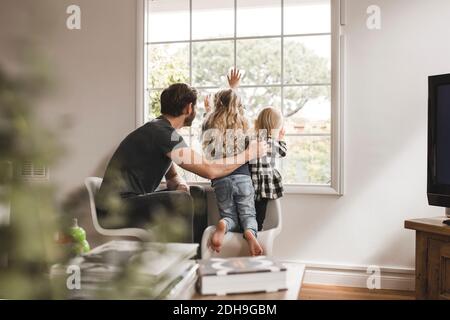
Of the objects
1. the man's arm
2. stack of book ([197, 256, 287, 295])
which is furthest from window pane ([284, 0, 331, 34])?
stack of book ([197, 256, 287, 295])

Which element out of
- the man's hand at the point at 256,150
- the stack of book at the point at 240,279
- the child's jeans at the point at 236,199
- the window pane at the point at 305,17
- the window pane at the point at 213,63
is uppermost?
the window pane at the point at 305,17

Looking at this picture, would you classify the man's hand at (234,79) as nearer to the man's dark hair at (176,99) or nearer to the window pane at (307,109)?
the window pane at (307,109)

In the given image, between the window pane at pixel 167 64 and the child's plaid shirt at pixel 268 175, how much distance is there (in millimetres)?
1013

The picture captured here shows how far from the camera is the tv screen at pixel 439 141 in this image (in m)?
2.44

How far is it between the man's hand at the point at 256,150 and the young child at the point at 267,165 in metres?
0.10

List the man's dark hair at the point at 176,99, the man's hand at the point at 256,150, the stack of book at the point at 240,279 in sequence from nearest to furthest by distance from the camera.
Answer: the stack of book at the point at 240,279 → the man's dark hair at the point at 176,99 → the man's hand at the point at 256,150

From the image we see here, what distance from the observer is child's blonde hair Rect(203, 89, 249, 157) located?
2.72 metres

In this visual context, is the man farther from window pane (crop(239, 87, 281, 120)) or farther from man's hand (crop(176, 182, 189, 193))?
window pane (crop(239, 87, 281, 120))

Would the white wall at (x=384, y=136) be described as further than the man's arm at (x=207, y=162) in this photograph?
Yes

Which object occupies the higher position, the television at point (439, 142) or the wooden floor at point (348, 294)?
the television at point (439, 142)

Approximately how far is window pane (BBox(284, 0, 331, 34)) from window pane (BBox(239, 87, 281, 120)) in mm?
460

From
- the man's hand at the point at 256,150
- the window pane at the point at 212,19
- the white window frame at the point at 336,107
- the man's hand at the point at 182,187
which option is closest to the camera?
the man's hand at the point at 256,150

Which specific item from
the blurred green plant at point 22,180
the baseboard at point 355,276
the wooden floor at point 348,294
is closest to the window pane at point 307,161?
the baseboard at point 355,276

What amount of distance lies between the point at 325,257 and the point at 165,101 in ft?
5.11
